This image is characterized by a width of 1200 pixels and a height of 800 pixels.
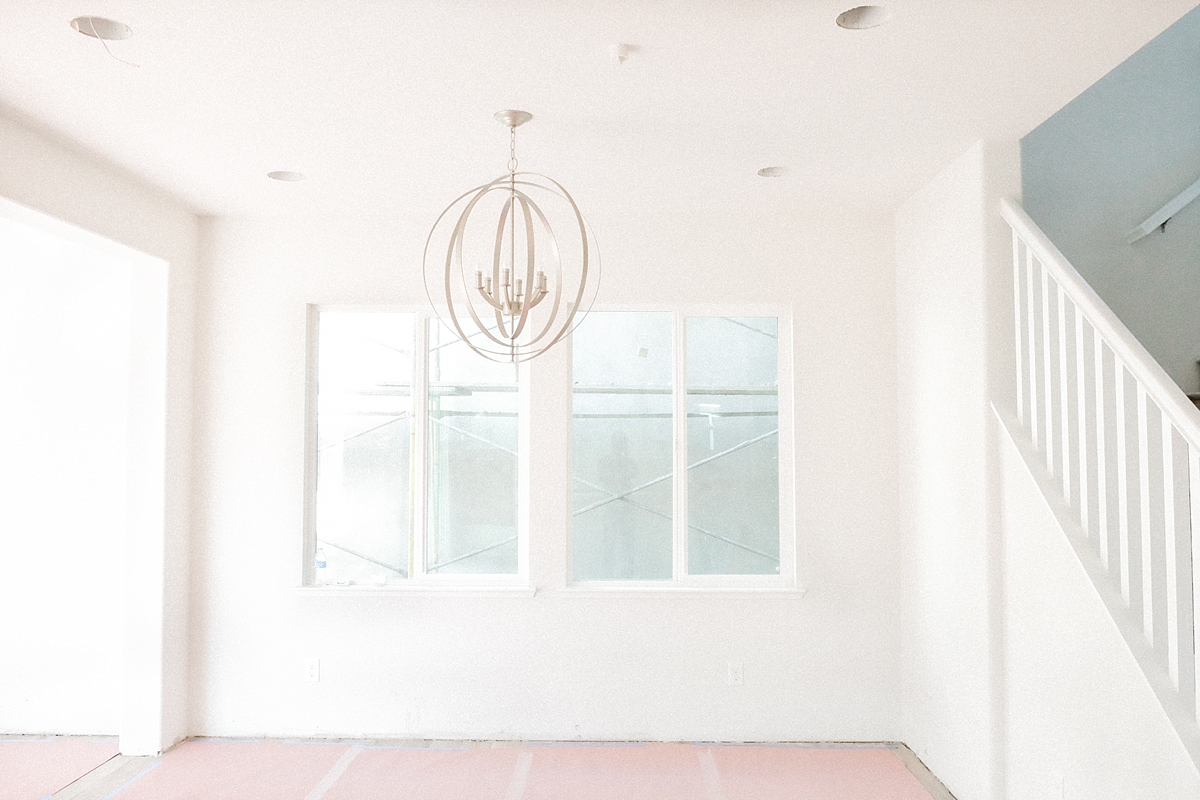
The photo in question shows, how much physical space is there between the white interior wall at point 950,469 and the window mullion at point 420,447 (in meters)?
2.34

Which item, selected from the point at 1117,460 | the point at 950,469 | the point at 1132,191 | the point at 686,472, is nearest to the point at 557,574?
the point at 686,472

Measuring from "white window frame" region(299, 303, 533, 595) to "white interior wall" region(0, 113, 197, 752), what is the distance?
0.58m

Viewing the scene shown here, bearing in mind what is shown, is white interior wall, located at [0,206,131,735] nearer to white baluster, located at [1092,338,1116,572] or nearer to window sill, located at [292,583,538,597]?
window sill, located at [292,583,538,597]

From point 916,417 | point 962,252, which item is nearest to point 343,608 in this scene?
point 916,417

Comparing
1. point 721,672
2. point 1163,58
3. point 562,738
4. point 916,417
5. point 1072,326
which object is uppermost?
point 1163,58

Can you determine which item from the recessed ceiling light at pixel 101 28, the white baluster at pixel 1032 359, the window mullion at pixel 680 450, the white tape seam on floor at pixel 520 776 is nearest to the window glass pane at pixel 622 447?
the window mullion at pixel 680 450

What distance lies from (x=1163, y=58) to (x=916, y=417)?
1974 mm

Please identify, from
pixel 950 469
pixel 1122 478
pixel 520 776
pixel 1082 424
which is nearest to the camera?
pixel 1122 478

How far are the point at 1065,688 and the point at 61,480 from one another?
4.43 meters

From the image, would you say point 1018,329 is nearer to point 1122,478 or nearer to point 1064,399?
point 1064,399

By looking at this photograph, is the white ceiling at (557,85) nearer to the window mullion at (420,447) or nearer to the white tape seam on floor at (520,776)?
the window mullion at (420,447)

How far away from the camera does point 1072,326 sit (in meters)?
3.07

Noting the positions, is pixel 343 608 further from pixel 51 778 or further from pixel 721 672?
pixel 721 672

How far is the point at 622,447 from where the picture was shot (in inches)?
169
